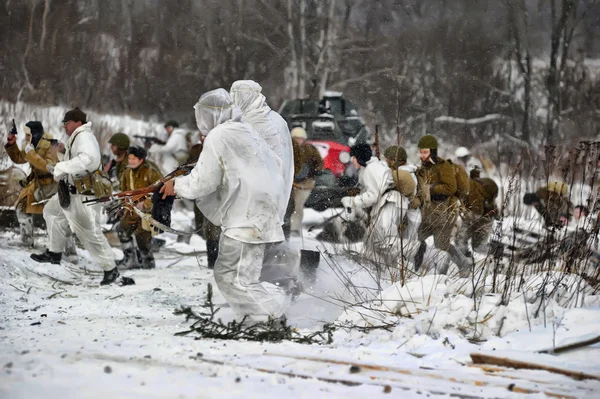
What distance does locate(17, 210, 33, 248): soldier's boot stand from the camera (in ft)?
35.1

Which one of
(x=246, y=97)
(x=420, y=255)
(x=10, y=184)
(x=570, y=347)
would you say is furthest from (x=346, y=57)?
(x=570, y=347)

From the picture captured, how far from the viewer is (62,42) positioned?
26703 mm

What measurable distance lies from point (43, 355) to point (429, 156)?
545 cm

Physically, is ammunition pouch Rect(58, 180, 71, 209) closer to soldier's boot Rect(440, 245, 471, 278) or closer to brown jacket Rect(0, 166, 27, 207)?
brown jacket Rect(0, 166, 27, 207)

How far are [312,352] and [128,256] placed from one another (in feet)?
17.3

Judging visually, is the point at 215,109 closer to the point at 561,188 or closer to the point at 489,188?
the point at 561,188

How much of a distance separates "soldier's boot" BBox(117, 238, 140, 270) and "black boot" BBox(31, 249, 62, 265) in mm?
923

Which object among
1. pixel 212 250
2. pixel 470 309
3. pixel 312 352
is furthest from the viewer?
pixel 212 250

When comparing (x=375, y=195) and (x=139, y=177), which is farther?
(x=139, y=177)

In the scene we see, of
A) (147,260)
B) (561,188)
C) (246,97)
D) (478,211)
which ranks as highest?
(246,97)

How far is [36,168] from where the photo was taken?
10.2 metres

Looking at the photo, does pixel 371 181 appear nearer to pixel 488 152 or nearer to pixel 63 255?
pixel 63 255

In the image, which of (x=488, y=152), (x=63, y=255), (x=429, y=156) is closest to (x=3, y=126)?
(x=63, y=255)

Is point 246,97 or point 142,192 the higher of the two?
point 246,97
